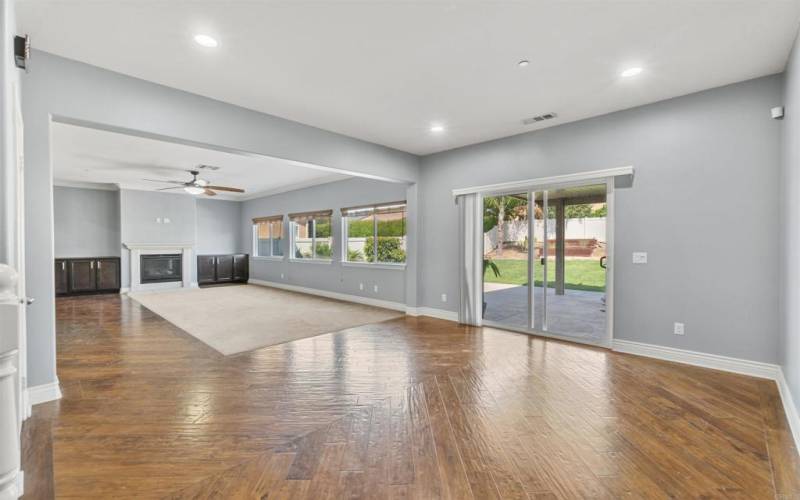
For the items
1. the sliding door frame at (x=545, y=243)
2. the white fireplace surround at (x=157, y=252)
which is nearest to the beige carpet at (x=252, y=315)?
the white fireplace surround at (x=157, y=252)

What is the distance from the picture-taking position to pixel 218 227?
37.6 ft

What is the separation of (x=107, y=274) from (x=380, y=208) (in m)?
7.02

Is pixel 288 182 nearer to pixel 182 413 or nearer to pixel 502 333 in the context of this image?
pixel 502 333

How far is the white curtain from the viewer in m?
5.54

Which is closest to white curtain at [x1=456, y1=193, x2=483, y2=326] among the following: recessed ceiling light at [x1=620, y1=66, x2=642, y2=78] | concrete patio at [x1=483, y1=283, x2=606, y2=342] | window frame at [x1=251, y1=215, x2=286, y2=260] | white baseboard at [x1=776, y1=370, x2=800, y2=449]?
concrete patio at [x1=483, y1=283, x2=606, y2=342]

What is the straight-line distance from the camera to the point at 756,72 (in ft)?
10.9

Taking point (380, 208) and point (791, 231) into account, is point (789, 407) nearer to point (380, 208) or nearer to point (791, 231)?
point (791, 231)

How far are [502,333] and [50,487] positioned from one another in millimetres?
4496

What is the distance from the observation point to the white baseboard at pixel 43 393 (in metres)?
2.78

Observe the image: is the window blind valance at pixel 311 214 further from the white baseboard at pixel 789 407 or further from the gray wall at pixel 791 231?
the white baseboard at pixel 789 407

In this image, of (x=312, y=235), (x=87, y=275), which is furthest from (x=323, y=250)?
(x=87, y=275)

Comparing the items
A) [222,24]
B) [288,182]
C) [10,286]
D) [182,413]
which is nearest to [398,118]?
[222,24]

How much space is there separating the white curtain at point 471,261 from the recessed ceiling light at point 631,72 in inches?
96.5

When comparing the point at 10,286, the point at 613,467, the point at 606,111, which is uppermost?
the point at 606,111
